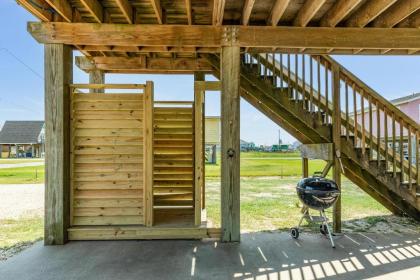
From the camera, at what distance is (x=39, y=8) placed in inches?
135

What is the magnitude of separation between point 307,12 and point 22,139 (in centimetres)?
3372

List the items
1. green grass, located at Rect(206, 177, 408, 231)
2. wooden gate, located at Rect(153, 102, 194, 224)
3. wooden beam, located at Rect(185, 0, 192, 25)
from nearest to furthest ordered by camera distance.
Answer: wooden beam, located at Rect(185, 0, 192, 25) < green grass, located at Rect(206, 177, 408, 231) < wooden gate, located at Rect(153, 102, 194, 224)

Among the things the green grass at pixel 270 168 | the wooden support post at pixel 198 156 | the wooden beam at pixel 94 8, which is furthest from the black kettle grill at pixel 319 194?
the green grass at pixel 270 168

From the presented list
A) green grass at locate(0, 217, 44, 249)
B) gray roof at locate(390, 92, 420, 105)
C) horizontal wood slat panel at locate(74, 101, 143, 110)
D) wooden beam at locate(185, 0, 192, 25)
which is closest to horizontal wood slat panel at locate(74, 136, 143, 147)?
horizontal wood slat panel at locate(74, 101, 143, 110)

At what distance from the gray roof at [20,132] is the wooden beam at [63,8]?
30.7 m

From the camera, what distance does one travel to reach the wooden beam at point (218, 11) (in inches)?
129

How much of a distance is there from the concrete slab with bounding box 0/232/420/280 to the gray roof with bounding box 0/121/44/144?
31131 millimetres

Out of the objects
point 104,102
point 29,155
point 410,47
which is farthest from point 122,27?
point 29,155

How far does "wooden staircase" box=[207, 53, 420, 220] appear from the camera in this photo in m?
4.28

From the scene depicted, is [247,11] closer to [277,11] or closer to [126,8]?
[277,11]

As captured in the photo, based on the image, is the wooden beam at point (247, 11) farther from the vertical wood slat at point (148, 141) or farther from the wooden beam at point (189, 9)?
the vertical wood slat at point (148, 141)

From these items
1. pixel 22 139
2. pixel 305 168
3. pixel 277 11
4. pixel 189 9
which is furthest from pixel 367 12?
pixel 22 139

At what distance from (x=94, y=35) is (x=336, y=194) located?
3818 millimetres

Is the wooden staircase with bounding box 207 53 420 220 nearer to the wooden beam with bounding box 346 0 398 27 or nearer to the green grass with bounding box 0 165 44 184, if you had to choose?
the wooden beam with bounding box 346 0 398 27
